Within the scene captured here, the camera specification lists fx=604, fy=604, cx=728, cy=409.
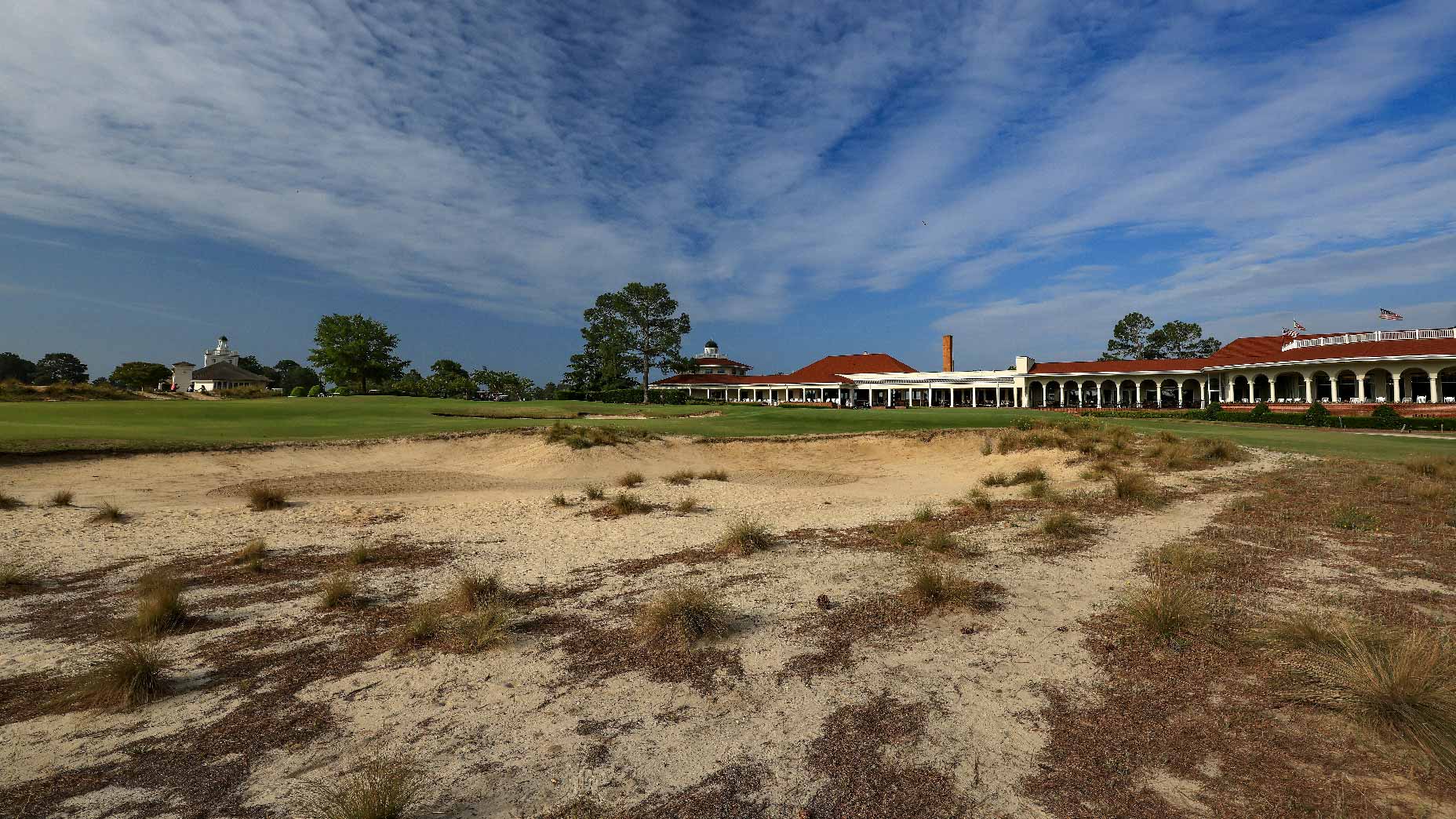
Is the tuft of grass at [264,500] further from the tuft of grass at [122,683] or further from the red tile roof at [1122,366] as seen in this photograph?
the red tile roof at [1122,366]

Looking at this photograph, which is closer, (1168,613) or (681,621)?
(1168,613)

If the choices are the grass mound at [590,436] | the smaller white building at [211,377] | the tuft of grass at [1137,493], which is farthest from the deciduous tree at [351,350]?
the tuft of grass at [1137,493]

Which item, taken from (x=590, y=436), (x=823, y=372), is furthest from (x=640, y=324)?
(x=590, y=436)

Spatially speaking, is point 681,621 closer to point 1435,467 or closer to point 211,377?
point 1435,467

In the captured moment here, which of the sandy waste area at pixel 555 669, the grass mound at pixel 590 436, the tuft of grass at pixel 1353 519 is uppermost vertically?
the grass mound at pixel 590 436

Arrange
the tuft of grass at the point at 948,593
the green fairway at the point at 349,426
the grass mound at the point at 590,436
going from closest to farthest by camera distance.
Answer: the tuft of grass at the point at 948,593
the green fairway at the point at 349,426
the grass mound at the point at 590,436

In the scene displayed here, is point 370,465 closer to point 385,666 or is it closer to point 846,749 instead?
point 385,666

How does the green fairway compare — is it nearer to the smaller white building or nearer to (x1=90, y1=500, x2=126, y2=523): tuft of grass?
(x1=90, y1=500, x2=126, y2=523): tuft of grass

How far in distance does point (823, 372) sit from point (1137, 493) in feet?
216

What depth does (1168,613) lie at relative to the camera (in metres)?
4.78

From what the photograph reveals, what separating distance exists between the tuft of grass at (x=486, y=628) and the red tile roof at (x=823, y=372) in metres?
65.3

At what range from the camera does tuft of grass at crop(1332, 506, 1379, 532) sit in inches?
319

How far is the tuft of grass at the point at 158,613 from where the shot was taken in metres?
5.30

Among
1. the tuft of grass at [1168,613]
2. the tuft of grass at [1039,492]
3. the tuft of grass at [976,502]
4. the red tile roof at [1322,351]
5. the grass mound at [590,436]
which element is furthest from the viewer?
the red tile roof at [1322,351]
